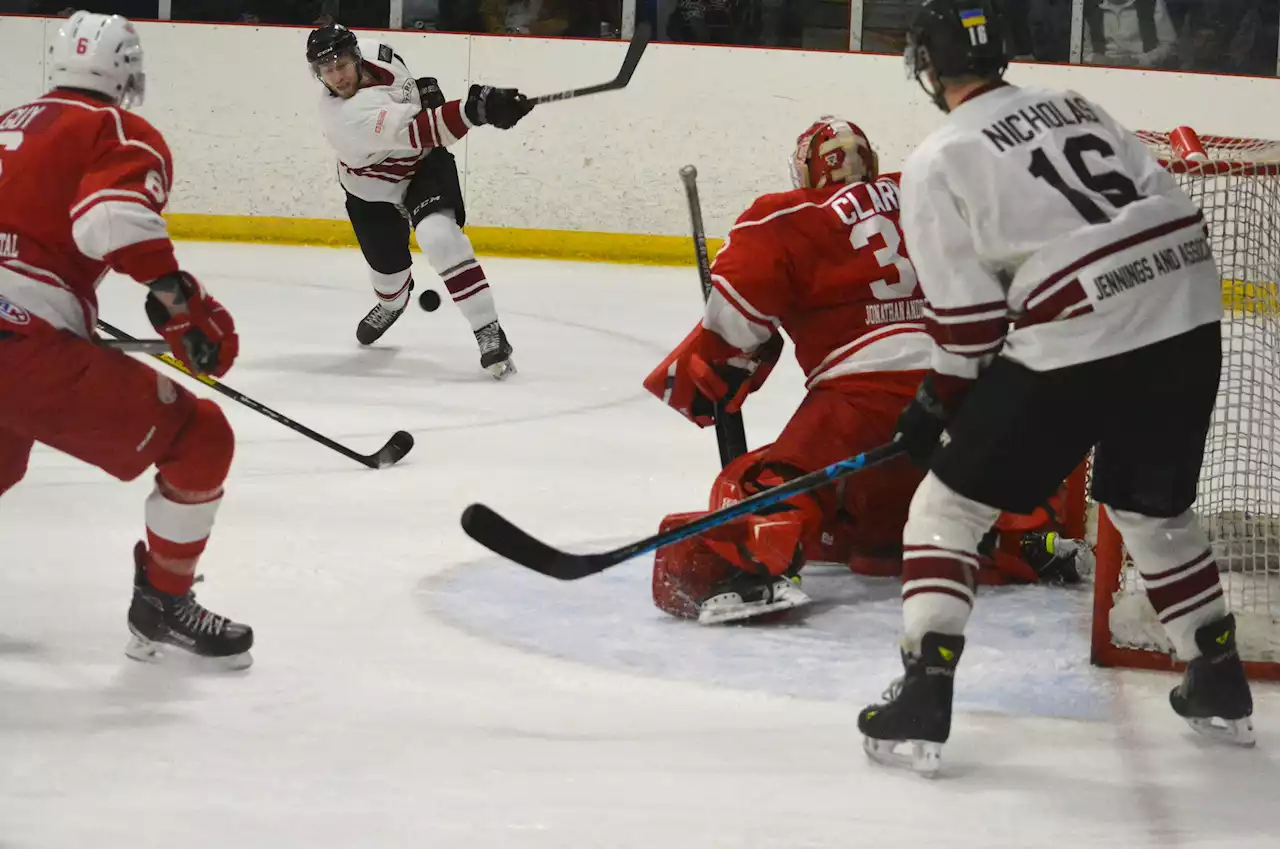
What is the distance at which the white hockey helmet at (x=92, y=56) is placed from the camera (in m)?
2.33

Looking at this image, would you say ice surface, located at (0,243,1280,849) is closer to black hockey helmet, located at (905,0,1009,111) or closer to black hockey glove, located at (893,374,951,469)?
black hockey glove, located at (893,374,951,469)

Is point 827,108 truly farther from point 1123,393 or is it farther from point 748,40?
point 1123,393

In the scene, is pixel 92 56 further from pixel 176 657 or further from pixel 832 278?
pixel 832 278

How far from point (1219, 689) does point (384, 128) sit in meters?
3.60

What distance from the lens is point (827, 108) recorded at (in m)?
7.07

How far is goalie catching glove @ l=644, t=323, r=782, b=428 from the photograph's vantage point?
9.45 feet

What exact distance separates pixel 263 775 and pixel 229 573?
971 mm

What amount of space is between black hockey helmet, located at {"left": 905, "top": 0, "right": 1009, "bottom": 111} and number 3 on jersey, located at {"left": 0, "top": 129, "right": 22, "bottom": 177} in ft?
4.02

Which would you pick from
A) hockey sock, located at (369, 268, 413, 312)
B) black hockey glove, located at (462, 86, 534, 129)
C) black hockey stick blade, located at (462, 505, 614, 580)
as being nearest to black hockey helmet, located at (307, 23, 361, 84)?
black hockey glove, located at (462, 86, 534, 129)

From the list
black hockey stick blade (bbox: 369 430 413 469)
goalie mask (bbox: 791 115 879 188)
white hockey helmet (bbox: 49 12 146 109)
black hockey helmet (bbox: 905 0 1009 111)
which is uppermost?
black hockey helmet (bbox: 905 0 1009 111)

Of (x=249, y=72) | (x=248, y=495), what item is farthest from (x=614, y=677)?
(x=249, y=72)

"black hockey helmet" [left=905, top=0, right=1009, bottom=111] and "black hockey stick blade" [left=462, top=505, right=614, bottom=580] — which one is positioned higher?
"black hockey helmet" [left=905, top=0, right=1009, bottom=111]

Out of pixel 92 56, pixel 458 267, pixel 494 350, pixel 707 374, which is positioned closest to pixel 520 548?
pixel 707 374

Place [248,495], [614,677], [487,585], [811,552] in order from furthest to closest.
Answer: [248,495]
[811,552]
[487,585]
[614,677]
